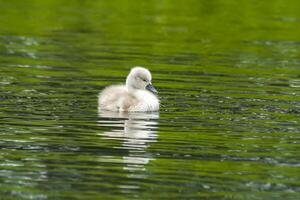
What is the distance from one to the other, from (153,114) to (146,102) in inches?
11.9

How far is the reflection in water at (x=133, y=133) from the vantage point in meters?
11.8

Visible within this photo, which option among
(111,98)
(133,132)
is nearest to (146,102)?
(111,98)

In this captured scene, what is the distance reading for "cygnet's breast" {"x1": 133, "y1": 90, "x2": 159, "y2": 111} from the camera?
1523 centimetres

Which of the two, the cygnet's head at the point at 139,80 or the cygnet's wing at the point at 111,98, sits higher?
the cygnet's head at the point at 139,80

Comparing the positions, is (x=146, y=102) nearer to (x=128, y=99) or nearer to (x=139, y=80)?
(x=128, y=99)

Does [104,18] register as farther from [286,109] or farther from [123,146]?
[123,146]

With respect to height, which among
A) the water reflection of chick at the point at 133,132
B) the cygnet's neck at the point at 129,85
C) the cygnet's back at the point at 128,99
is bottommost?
the water reflection of chick at the point at 133,132

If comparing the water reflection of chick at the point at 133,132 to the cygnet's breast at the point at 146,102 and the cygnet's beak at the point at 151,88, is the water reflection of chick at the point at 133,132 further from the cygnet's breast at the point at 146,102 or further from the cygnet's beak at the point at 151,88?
the cygnet's beak at the point at 151,88

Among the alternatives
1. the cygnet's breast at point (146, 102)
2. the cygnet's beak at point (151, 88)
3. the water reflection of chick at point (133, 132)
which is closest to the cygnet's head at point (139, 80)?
the cygnet's beak at point (151, 88)

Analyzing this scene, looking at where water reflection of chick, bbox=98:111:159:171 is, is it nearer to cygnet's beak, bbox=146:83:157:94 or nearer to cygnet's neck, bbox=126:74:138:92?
cygnet's beak, bbox=146:83:157:94

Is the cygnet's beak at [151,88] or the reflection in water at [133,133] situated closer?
the reflection in water at [133,133]

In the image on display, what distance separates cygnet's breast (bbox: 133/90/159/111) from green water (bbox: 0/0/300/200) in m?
0.17

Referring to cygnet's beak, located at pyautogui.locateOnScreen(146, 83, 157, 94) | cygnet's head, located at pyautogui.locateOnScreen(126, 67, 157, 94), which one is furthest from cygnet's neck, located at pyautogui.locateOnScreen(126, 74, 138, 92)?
cygnet's beak, located at pyautogui.locateOnScreen(146, 83, 157, 94)

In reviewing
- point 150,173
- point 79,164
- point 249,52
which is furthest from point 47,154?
point 249,52
